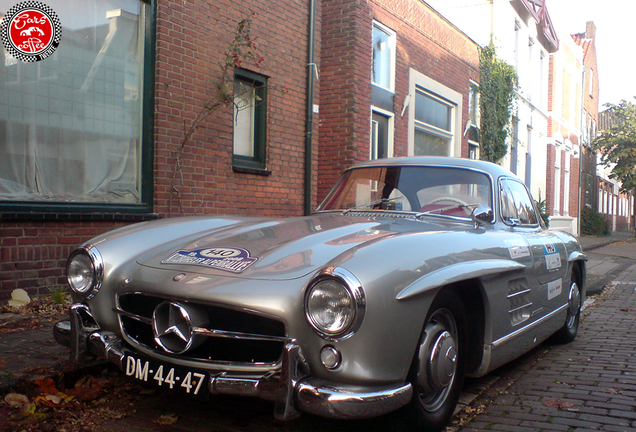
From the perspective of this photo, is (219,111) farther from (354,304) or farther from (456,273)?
(354,304)

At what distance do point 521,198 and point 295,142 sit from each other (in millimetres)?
4463

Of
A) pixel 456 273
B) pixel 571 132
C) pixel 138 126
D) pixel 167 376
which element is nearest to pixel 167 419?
pixel 167 376

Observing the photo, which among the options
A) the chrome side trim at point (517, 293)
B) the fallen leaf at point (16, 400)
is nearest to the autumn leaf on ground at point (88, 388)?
the fallen leaf at point (16, 400)

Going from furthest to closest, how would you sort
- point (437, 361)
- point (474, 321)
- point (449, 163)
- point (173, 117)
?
1. point (173, 117)
2. point (449, 163)
3. point (474, 321)
4. point (437, 361)

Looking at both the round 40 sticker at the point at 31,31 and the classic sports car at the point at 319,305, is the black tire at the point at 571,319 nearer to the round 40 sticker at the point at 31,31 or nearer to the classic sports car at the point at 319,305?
the classic sports car at the point at 319,305

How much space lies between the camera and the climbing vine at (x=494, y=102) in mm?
15141

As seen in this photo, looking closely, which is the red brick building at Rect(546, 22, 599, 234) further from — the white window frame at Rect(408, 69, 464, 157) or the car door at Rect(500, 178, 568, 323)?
the car door at Rect(500, 178, 568, 323)

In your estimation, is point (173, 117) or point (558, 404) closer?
point (558, 404)

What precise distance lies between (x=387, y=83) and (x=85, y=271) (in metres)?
8.61

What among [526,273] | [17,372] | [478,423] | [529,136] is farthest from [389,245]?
[529,136]

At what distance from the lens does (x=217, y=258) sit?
2.82m

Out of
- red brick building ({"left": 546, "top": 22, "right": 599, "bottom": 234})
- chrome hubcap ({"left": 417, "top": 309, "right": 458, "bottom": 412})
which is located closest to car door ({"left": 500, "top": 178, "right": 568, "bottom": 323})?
chrome hubcap ({"left": 417, "top": 309, "right": 458, "bottom": 412})

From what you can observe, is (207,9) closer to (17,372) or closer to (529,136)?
(17,372)

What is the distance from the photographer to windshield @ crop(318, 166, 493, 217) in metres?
3.88
